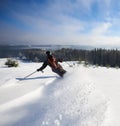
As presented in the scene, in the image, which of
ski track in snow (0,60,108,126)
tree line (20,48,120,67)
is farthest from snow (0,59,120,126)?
tree line (20,48,120,67)

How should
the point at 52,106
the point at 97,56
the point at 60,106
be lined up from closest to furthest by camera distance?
the point at 60,106 → the point at 52,106 → the point at 97,56

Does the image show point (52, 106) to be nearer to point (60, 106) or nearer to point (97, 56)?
point (60, 106)

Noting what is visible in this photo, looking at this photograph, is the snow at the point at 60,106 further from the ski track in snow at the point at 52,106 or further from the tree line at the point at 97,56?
the tree line at the point at 97,56

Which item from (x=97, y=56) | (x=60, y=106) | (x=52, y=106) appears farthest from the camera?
(x=97, y=56)

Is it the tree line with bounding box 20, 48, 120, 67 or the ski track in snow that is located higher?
the ski track in snow

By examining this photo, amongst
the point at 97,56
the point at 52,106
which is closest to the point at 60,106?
the point at 52,106

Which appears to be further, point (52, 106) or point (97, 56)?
point (97, 56)

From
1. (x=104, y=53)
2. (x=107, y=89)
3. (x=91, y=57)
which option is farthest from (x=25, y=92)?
(x=91, y=57)

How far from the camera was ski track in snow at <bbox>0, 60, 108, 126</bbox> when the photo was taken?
3.46 metres

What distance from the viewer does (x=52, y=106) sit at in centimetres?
424

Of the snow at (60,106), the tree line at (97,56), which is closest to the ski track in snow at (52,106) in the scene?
the snow at (60,106)

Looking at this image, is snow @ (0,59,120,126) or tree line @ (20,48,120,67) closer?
snow @ (0,59,120,126)

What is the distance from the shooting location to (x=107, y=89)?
5.54 metres

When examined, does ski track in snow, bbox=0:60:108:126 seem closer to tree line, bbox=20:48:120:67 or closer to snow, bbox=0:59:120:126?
snow, bbox=0:59:120:126
